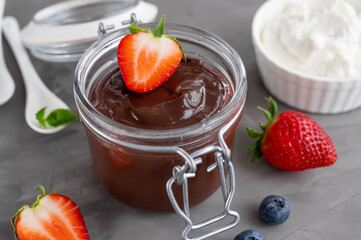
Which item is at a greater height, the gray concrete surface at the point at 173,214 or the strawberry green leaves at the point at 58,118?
the strawberry green leaves at the point at 58,118

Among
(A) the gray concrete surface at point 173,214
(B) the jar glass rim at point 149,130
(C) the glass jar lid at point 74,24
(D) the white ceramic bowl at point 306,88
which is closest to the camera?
(B) the jar glass rim at point 149,130

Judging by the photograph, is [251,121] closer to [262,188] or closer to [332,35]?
[262,188]

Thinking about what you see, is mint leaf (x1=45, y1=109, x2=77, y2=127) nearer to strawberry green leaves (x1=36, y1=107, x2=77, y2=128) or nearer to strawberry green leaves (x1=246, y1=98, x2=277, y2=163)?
strawberry green leaves (x1=36, y1=107, x2=77, y2=128)

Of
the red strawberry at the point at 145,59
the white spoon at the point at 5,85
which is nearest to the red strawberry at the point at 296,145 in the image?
the red strawberry at the point at 145,59

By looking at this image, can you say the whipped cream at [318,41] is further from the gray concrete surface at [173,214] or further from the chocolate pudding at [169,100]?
the chocolate pudding at [169,100]

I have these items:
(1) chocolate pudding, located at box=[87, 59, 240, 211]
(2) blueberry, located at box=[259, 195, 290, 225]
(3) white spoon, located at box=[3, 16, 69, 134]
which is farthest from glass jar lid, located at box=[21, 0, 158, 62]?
(2) blueberry, located at box=[259, 195, 290, 225]

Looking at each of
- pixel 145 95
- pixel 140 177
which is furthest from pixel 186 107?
pixel 140 177
